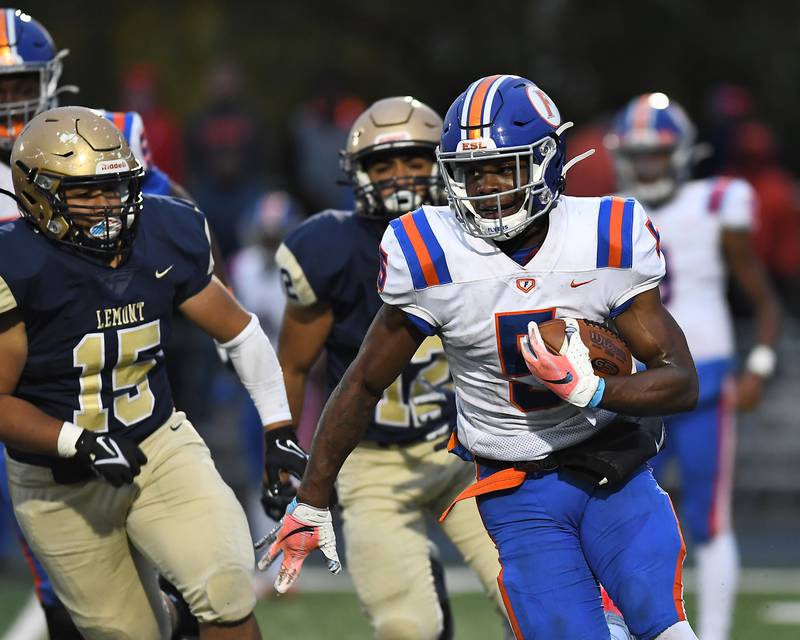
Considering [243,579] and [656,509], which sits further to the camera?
[243,579]

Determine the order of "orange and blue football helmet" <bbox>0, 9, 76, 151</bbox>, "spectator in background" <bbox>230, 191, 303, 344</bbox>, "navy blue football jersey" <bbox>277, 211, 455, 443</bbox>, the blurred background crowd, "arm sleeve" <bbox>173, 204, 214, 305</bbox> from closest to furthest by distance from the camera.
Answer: "arm sleeve" <bbox>173, 204, 214, 305</bbox> < "navy blue football jersey" <bbox>277, 211, 455, 443</bbox> < "orange and blue football helmet" <bbox>0, 9, 76, 151</bbox> < "spectator in background" <bbox>230, 191, 303, 344</bbox> < the blurred background crowd

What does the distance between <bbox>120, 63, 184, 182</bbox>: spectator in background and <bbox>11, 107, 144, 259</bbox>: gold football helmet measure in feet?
17.9

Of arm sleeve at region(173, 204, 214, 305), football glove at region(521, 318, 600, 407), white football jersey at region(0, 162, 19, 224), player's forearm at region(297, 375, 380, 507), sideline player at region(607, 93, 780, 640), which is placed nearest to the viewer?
football glove at region(521, 318, 600, 407)

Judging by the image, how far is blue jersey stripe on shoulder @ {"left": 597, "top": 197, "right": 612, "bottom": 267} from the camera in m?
3.86

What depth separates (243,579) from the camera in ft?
14.2

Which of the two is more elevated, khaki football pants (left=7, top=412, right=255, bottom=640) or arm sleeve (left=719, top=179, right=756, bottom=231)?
arm sleeve (left=719, top=179, right=756, bottom=231)

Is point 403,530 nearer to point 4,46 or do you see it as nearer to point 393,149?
point 393,149

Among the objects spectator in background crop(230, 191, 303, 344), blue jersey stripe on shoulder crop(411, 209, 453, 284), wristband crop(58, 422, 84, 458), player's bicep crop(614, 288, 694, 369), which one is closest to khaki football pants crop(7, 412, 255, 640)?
wristband crop(58, 422, 84, 458)

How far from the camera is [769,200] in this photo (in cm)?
944

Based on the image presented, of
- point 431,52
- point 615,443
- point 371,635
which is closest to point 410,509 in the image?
point 615,443

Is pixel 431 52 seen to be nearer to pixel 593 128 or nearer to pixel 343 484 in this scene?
pixel 593 128

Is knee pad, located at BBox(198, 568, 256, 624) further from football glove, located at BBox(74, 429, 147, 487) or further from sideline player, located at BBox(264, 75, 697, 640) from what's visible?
sideline player, located at BBox(264, 75, 697, 640)

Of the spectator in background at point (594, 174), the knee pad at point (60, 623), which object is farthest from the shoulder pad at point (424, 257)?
the spectator in background at point (594, 174)

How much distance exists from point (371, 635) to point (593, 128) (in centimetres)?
418
